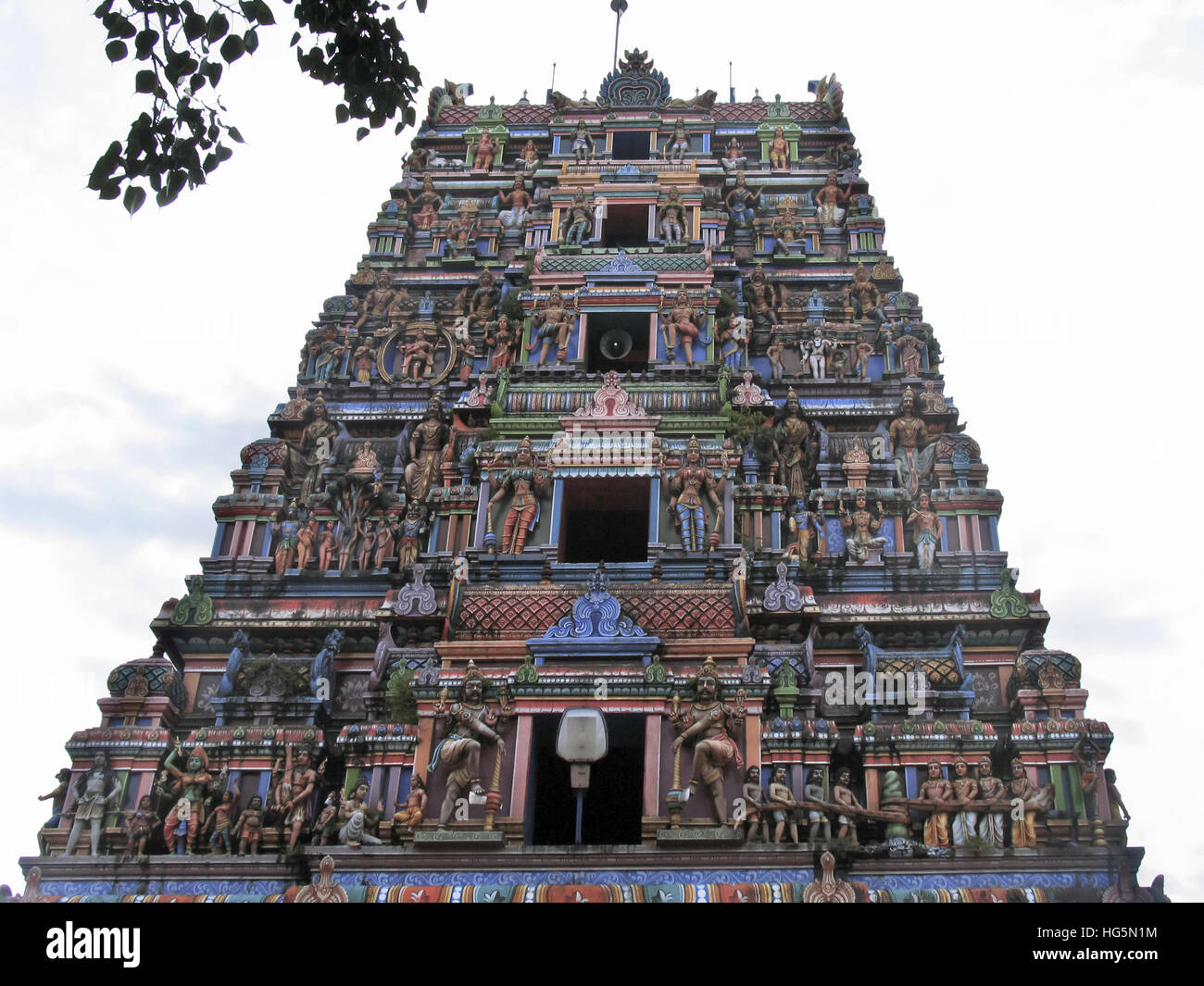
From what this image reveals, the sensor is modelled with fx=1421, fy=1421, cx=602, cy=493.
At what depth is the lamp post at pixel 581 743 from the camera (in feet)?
50.3

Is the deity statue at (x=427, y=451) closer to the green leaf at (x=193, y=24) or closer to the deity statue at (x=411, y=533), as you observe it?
the deity statue at (x=411, y=533)

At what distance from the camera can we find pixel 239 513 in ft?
62.4

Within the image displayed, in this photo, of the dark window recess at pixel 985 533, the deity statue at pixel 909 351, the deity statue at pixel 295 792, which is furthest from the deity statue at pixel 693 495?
the deity statue at pixel 295 792

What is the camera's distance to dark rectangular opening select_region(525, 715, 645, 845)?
1625 centimetres

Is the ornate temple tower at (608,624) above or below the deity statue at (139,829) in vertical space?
above

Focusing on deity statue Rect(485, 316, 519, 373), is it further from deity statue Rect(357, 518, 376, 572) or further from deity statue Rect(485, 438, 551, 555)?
deity statue Rect(357, 518, 376, 572)

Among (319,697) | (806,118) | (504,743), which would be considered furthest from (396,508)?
(806,118)

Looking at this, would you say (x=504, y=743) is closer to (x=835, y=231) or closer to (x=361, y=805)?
(x=361, y=805)

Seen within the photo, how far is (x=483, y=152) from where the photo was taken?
27141 mm

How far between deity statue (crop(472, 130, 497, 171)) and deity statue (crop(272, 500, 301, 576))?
33.1 ft

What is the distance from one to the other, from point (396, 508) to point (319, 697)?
3.36 meters

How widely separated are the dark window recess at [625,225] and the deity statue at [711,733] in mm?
10569

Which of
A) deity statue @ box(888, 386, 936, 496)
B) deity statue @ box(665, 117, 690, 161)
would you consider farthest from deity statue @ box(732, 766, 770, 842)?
deity statue @ box(665, 117, 690, 161)

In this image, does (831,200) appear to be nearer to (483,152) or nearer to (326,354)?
(483,152)
